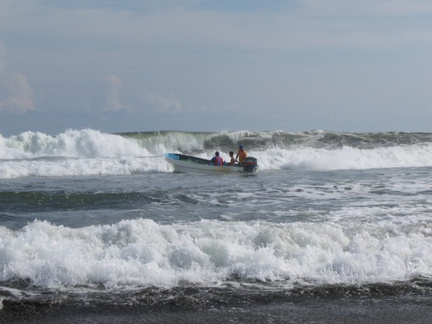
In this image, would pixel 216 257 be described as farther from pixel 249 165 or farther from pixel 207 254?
pixel 249 165

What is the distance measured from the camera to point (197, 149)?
4494 cm

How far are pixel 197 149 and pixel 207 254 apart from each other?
35120 millimetres

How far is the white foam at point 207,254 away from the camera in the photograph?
8984 mm

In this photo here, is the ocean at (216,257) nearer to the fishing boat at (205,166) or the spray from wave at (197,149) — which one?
the fishing boat at (205,166)

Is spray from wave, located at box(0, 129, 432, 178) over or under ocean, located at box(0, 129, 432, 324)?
over

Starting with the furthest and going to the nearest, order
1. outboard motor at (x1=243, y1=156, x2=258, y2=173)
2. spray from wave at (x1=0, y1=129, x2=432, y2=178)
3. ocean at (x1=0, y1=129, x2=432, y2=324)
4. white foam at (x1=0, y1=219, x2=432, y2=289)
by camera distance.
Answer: spray from wave at (x1=0, y1=129, x2=432, y2=178)
outboard motor at (x1=243, y1=156, x2=258, y2=173)
white foam at (x1=0, y1=219, x2=432, y2=289)
ocean at (x1=0, y1=129, x2=432, y2=324)

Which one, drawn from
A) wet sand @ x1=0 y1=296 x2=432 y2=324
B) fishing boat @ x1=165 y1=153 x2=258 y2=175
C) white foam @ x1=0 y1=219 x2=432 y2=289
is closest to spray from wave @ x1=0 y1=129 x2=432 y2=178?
fishing boat @ x1=165 y1=153 x2=258 y2=175

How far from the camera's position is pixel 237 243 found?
1062cm

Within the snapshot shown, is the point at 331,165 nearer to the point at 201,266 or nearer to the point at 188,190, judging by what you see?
the point at 188,190

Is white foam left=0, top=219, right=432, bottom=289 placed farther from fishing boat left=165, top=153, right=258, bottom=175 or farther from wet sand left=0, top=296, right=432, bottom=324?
fishing boat left=165, top=153, right=258, bottom=175

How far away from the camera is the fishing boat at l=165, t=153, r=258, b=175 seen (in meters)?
29.7

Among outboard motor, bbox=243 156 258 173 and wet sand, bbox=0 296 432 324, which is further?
outboard motor, bbox=243 156 258 173

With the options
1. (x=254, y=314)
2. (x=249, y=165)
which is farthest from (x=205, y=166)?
(x=254, y=314)

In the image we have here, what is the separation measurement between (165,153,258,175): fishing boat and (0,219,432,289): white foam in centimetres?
1786
